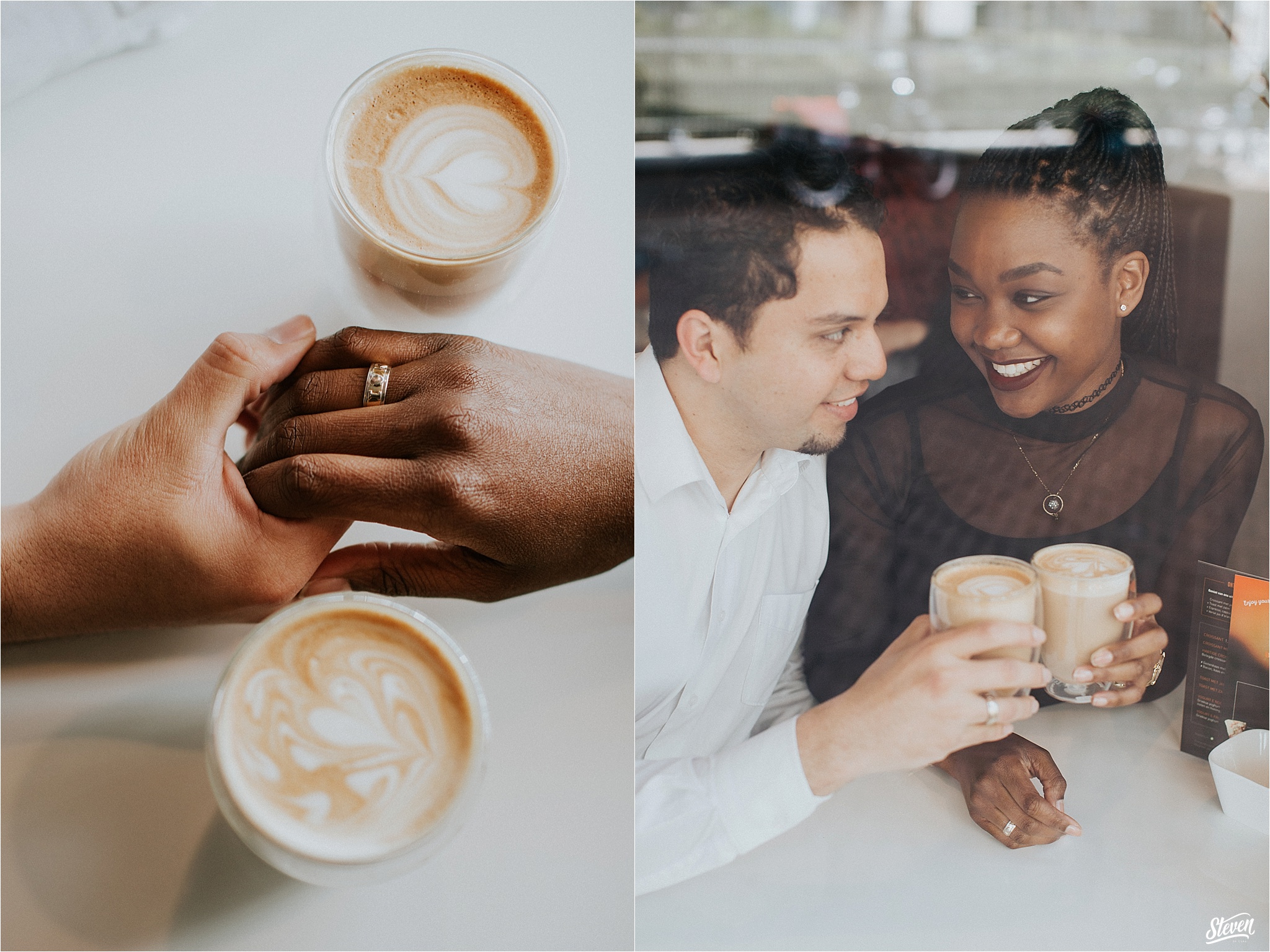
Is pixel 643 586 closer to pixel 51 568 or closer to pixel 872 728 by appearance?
pixel 872 728

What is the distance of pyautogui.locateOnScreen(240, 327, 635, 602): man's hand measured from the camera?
890 millimetres

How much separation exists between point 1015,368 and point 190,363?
89 cm

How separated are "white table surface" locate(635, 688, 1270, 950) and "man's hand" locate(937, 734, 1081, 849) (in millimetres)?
12

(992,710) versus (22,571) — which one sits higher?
(22,571)

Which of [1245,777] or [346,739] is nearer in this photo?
[346,739]

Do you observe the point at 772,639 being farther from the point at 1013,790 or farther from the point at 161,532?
the point at 161,532

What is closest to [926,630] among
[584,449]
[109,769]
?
[584,449]

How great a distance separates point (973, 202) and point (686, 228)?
1.00ft

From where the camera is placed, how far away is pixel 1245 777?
97cm

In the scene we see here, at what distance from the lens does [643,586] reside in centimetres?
95

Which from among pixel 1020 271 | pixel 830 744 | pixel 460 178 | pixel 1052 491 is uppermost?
pixel 460 178

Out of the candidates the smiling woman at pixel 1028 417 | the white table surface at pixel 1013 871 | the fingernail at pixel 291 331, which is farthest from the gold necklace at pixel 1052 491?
the fingernail at pixel 291 331

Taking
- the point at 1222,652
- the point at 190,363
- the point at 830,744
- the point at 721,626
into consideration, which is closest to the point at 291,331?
the point at 190,363

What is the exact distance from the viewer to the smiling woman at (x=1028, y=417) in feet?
3.06
